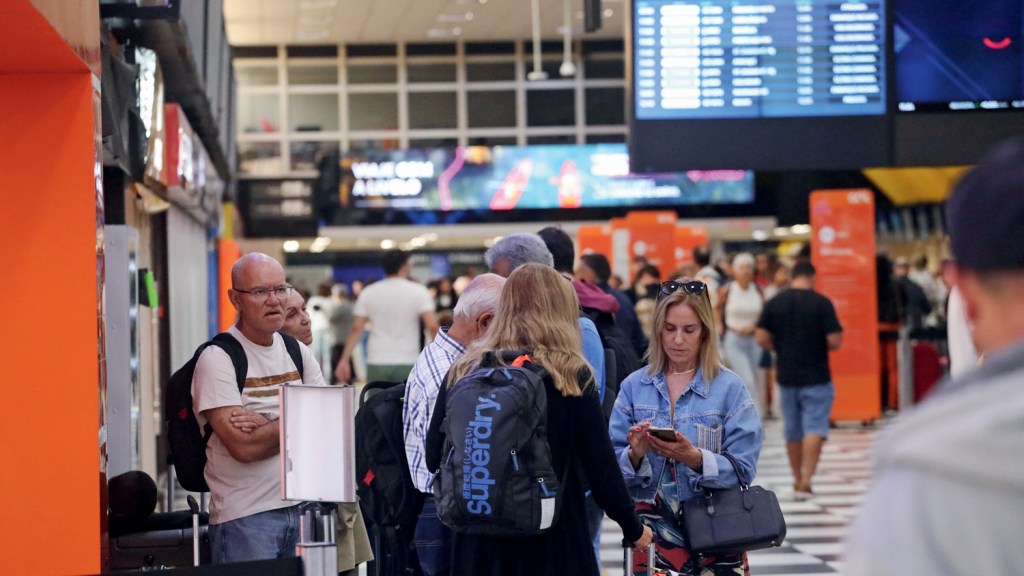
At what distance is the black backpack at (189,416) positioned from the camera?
13.1 ft

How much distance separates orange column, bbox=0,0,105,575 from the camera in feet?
13.0

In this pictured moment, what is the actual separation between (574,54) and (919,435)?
2979 centimetres

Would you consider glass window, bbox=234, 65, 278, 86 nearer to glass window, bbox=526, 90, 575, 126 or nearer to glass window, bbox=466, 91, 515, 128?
glass window, bbox=466, 91, 515, 128

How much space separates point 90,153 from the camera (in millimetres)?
4008

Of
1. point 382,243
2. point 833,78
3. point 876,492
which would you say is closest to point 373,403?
point 876,492

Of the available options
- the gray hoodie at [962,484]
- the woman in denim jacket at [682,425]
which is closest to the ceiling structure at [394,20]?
the woman in denim jacket at [682,425]

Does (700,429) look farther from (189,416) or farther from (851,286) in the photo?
(851,286)

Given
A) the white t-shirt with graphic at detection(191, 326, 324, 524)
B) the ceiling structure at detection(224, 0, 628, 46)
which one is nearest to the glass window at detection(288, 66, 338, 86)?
the ceiling structure at detection(224, 0, 628, 46)

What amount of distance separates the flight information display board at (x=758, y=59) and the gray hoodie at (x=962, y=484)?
6.08 m

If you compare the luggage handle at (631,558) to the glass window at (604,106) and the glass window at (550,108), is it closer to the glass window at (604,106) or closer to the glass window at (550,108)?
the glass window at (550,108)

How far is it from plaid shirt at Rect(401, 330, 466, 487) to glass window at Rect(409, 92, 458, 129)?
26911mm

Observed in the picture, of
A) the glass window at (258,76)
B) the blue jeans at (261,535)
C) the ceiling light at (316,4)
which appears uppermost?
the ceiling light at (316,4)

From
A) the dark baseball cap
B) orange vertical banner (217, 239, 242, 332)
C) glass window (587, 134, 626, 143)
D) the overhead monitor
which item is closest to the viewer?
the dark baseball cap

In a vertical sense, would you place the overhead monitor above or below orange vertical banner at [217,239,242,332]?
above
